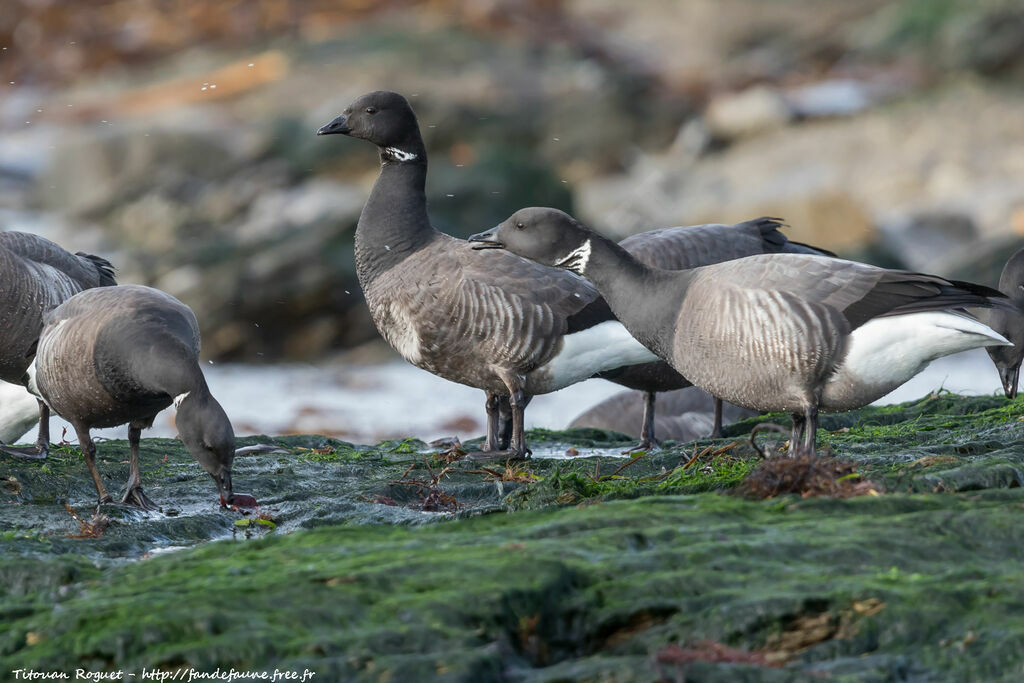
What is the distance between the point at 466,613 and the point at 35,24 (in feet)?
134

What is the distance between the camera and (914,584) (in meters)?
4.61

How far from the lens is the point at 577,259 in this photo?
796cm

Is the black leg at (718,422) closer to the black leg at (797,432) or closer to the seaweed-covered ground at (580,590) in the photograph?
the black leg at (797,432)

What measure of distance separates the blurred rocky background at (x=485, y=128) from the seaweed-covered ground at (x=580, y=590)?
14791 millimetres

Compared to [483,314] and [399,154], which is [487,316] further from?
[399,154]

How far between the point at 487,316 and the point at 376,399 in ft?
35.7

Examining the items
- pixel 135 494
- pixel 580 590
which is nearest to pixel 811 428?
pixel 580 590

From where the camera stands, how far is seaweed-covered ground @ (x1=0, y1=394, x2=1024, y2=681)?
4281mm

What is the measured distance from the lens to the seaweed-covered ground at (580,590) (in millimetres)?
4281

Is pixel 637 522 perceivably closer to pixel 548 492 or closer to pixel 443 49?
pixel 548 492

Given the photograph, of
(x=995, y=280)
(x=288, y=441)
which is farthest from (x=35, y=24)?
(x=288, y=441)

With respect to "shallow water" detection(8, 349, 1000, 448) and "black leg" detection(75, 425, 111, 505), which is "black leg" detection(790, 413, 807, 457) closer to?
"black leg" detection(75, 425, 111, 505)

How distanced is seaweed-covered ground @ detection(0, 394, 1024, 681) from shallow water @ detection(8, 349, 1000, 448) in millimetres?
11465

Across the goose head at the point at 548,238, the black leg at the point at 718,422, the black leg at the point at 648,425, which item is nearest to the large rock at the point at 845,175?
the black leg at the point at 648,425
